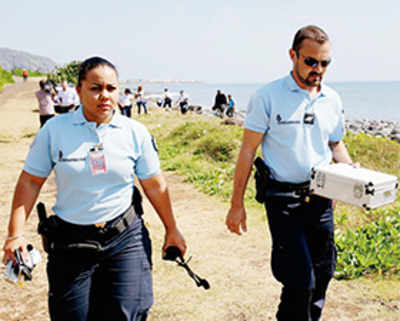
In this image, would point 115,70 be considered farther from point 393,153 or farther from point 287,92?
point 393,153

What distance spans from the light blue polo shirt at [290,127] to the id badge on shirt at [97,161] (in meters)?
1.10

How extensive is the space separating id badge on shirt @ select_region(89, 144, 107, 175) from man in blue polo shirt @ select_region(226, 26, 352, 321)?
1069mm

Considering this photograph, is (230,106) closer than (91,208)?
No

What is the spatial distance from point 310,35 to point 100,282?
209 cm

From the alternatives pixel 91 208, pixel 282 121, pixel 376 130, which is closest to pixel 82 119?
pixel 91 208

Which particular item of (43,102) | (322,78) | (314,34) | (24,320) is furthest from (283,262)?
(43,102)

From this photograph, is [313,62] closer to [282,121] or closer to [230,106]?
[282,121]

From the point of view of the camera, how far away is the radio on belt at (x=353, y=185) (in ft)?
8.72

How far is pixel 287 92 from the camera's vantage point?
9.80ft

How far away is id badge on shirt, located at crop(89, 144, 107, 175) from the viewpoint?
239 centimetres

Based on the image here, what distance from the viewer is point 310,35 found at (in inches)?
113

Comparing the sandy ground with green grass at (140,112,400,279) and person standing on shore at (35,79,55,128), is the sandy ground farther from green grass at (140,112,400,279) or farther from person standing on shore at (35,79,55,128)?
person standing on shore at (35,79,55,128)

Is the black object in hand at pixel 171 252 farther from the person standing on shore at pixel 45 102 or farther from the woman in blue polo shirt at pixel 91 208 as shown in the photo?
the person standing on shore at pixel 45 102

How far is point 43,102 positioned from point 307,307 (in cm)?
994
